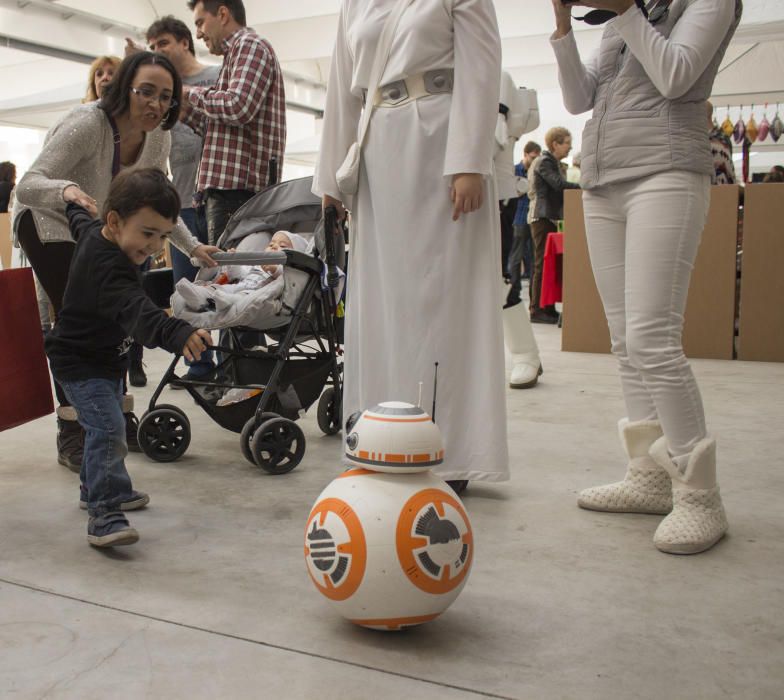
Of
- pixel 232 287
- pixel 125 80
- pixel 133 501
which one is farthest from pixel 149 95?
pixel 133 501

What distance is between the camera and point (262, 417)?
8.69 feet

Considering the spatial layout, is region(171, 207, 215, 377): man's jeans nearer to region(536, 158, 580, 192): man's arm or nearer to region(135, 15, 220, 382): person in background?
region(135, 15, 220, 382): person in background

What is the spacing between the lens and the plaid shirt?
329cm

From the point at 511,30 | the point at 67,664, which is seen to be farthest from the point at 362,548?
the point at 511,30

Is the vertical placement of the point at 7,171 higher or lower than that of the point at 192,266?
higher

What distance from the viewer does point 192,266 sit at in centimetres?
374

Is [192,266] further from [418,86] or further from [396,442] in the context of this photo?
[396,442]

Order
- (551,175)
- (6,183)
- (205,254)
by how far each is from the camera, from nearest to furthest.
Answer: (205,254) → (551,175) → (6,183)

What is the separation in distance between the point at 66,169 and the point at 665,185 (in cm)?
159

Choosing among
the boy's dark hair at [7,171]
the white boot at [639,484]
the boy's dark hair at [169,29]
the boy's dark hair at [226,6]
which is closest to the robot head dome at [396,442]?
the white boot at [639,484]

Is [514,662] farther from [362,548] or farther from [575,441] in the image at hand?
[575,441]

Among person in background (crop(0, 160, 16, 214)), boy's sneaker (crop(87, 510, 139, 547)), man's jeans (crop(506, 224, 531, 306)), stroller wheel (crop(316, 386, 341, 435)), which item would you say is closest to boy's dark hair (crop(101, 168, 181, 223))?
boy's sneaker (crop(87, 510, 139, 547))

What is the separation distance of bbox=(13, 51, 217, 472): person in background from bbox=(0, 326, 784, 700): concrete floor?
640 mm

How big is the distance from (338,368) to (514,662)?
171 centimetres
